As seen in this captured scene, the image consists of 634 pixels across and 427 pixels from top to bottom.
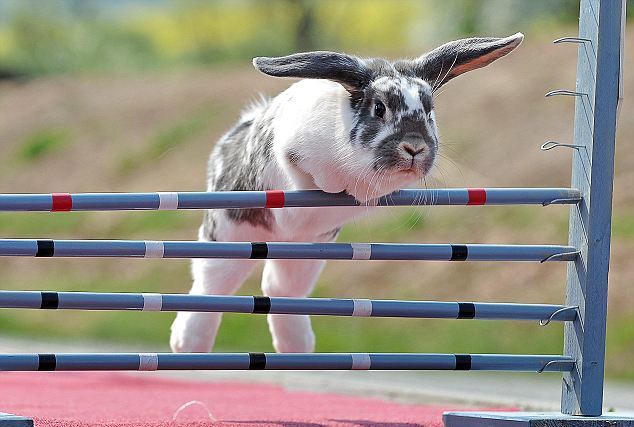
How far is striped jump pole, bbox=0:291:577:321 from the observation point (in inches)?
208

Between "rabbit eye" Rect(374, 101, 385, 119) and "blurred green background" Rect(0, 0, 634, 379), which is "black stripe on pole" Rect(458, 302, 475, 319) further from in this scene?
"rabbit eye" Rect(374, 101, 385, 119)

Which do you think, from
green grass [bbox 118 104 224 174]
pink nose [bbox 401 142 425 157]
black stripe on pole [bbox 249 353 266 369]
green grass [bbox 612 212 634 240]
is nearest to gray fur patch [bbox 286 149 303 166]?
pink nose [bbox 401 142 425 157]

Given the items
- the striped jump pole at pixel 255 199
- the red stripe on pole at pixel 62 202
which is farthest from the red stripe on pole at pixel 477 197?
the red stripe on pole at pixel 62 202

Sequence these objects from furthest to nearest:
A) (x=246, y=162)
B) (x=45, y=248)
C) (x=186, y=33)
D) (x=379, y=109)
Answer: (x=186, y=33) < (x=246, y=162) < (x=379, y=109) < (x=45, y=248)

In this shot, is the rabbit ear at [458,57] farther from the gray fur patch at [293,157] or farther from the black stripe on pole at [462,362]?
the black stripe on pole at [462,362]

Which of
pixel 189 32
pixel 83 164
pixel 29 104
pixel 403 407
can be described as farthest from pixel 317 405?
pixel 189 32

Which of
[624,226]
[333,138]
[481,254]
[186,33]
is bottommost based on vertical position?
[624,226]

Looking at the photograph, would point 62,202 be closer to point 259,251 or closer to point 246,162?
point 259,251

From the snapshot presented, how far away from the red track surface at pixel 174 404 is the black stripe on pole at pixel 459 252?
1064 mm

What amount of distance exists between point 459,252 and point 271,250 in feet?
2.64

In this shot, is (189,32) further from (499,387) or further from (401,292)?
(499,387)

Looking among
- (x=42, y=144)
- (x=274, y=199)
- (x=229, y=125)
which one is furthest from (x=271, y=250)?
(x=42, y=144)

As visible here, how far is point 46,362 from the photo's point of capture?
207 inches

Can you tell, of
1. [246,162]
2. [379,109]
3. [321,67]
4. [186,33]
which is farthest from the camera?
[186,33]
